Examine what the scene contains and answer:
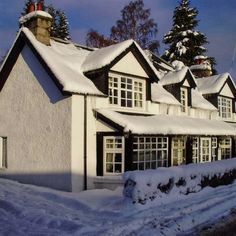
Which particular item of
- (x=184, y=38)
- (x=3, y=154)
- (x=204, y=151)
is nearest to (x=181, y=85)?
(x=204, y=151)

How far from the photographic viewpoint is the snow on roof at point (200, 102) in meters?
23.5

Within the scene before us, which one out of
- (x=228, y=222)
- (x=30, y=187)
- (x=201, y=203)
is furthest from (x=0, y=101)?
(x=228, y=222)

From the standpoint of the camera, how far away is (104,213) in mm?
10250

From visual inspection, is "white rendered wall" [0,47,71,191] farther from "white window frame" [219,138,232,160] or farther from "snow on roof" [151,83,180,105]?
"white window frame" [219,138,232,160]

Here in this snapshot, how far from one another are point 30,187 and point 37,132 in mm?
2535

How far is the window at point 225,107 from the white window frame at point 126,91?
9128 mm

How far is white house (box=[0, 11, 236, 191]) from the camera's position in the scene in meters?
15.3

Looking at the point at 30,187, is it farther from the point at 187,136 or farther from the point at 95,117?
the point at 187,136

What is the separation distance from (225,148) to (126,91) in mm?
9203

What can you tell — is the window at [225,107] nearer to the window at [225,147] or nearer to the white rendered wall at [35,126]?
the window at [225,147]

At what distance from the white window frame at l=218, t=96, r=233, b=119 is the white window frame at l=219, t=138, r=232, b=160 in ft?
8.07

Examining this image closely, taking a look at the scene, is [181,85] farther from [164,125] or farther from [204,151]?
[164,125]

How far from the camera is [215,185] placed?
1428 centimetres

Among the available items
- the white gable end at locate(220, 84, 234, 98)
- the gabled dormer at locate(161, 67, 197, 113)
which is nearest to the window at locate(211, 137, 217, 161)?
the gabled dormer at locate(161, 67, 197, 113)
